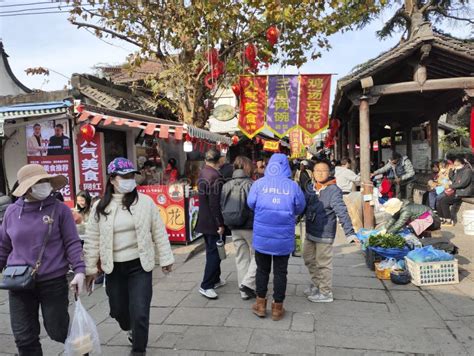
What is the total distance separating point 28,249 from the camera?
2902mm

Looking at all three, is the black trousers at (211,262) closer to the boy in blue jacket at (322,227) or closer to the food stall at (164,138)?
the boy in blue jacket at (322,227)

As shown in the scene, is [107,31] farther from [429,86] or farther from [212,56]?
[429,86]

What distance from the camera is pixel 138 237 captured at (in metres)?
3.28

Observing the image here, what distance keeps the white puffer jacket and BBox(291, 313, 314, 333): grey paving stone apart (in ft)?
5.35

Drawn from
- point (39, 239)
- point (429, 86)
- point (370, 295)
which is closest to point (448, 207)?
point (429, 86)

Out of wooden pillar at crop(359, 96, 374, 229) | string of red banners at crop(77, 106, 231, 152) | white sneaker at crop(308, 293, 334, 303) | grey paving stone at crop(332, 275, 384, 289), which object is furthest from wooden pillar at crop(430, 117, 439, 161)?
white sneaker at crop(308, 293, 334, 303)

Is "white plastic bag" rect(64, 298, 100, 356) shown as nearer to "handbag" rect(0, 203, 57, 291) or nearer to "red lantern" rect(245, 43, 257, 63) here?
"handbag" rect(0, 203, 57, 291)

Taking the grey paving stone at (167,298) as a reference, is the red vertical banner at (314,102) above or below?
above

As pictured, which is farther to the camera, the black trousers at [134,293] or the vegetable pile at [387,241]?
the vegetable pile at [387,241]

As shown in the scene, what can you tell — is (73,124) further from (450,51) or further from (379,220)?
(450,51)

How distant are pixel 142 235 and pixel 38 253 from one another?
0.79 meters

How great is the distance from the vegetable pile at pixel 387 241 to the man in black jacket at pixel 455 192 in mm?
4144

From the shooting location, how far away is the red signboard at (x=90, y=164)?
812cm

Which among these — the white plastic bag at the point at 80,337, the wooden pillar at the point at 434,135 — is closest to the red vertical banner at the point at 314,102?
the wooden pillar at the point at 434,135
